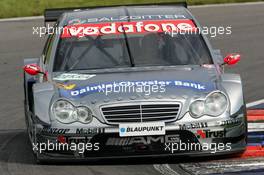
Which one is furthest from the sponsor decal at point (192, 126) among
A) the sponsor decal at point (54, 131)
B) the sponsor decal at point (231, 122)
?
the sponsor decal at point (54, 131)

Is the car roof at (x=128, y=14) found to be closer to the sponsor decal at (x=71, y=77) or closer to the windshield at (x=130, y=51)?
the windshield at (x=130, y=51)

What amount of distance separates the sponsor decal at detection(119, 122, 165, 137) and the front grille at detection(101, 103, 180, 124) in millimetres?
46

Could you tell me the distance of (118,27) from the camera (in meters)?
9.22

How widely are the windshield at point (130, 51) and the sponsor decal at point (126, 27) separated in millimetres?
38

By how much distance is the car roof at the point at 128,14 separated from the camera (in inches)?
370

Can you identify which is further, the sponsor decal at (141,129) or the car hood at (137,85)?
Result: the car hood at (137,85)

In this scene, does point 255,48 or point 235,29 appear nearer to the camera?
point 255,48

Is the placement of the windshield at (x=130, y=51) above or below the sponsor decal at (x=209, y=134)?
above

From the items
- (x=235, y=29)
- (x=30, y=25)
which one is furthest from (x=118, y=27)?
(x=30, y=25)

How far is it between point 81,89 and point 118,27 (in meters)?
1.43

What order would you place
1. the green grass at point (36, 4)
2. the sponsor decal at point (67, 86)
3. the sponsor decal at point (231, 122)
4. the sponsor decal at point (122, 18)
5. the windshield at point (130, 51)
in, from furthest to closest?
the green grass at point (36, 4), the sponsor decal at point (122, 18), the windshield at point (130, 51), the sponsor decal at point (67, 86), the sponsor decal at point (231, 122)

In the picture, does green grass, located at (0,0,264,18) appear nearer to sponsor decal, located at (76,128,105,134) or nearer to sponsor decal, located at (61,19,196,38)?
sponsor decal, located at (61,19,196,38)

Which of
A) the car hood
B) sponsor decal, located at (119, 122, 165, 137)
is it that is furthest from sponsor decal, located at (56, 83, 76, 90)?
sponsor decal, located at (119, 122, 165, 137)

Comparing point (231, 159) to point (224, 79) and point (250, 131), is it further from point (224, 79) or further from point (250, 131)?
point (250, 131)
